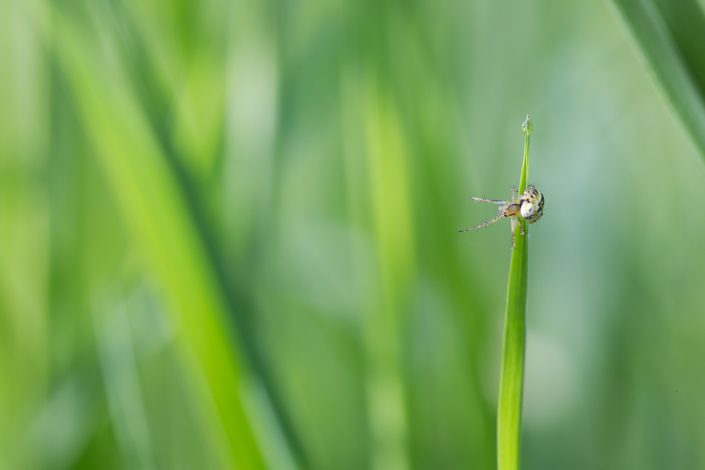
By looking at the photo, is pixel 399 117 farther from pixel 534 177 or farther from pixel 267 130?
pixel 534 177

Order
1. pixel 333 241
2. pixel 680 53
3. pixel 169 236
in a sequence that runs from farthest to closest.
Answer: pixel 333 241
pixel 169 236
pixel 680 53

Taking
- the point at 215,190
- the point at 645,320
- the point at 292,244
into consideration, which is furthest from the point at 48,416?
the point at 645,320

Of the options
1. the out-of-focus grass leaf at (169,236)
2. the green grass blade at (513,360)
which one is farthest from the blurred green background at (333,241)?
the green grass blade at (513,360)

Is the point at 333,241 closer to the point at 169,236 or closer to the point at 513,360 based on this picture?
the point at 169,236

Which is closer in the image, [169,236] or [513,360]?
[513,360]

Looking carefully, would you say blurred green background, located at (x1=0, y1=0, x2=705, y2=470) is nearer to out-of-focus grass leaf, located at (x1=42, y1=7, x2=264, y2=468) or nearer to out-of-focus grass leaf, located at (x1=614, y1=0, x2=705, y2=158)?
out-of-focus grass leaf, located at (x1=42, y1=7, x2=264, y2=468)

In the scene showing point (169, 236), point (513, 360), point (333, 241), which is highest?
point (333, 241)

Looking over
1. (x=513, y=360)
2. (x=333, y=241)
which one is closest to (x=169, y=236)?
(x=513, y=360)
